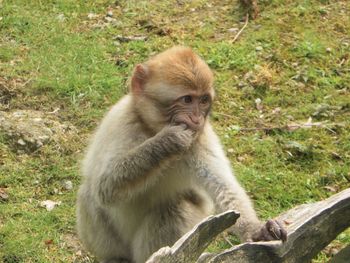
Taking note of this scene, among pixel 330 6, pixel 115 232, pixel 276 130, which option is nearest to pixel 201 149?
pixel 115 232

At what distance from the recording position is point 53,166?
230 inches

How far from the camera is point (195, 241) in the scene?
3594 millimetres

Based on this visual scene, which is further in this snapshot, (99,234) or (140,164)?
(99,234)

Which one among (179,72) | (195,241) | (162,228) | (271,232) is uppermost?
(179,72)

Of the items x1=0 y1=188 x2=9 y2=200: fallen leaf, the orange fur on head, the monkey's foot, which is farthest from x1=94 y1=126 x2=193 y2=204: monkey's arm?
x1=0 y1=188 x2=9 y2=200: fallen leaf

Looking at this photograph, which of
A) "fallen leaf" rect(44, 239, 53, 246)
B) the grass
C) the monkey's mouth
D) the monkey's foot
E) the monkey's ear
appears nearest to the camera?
the monkey's foot

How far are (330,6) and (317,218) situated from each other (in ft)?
15.7

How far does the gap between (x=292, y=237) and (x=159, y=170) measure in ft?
2.87

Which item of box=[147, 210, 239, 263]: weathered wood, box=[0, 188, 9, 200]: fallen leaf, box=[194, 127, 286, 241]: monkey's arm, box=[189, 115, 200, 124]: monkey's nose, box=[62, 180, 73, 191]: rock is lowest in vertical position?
box=[62, 180, 73, 191]: rock

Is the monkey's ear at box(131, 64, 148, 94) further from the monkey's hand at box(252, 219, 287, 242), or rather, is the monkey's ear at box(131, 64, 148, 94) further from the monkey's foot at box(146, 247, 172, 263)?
the monkey's foot at box(146, 247, 172, 263)

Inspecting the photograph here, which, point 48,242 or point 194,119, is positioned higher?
point 194,119

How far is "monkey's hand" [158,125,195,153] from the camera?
410cm

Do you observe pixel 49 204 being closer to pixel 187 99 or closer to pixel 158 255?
pixel 187 99

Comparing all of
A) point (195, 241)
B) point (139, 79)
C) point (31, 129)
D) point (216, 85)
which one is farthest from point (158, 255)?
point (216, 85)
